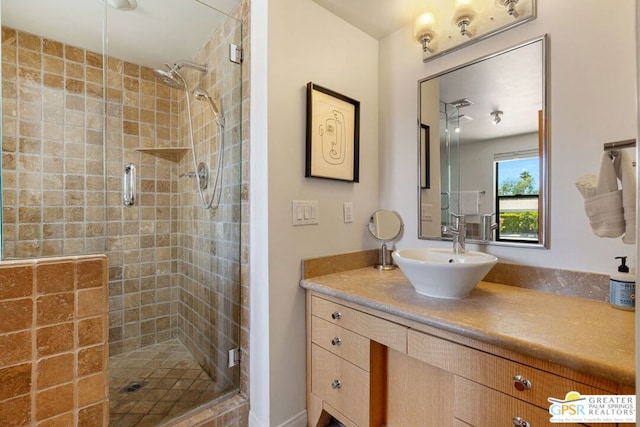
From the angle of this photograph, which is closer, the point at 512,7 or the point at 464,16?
the point at 512,7

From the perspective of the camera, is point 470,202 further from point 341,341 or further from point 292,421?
point 292,421

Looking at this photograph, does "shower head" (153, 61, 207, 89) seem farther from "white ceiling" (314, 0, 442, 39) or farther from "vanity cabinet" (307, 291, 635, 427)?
"vanity cabinet" (307, 291, 635, 427)

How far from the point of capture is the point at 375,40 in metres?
1.84

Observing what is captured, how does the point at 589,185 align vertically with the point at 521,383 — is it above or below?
above

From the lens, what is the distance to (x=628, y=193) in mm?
710

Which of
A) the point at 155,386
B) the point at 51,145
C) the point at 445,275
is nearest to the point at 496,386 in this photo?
the point at 445,275

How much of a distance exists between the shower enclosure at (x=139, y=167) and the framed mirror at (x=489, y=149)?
1107mm

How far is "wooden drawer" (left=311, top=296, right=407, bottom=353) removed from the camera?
1039 mm

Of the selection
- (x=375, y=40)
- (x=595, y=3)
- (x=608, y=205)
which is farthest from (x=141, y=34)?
(x=608, y=205)

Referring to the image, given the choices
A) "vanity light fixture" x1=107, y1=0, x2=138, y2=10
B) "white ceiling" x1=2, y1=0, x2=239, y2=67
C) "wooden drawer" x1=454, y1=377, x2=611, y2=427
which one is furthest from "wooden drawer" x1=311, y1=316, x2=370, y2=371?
"vanity light fixture" x1=107, y1=0, x2=138, y2=10

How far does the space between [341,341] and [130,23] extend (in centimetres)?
220

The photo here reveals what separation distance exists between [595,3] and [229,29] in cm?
171

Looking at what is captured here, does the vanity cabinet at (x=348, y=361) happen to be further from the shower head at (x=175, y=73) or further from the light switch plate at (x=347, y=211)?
the shower head at (x=175, y=73)

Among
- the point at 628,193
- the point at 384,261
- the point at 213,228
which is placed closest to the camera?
the point at 628,193
